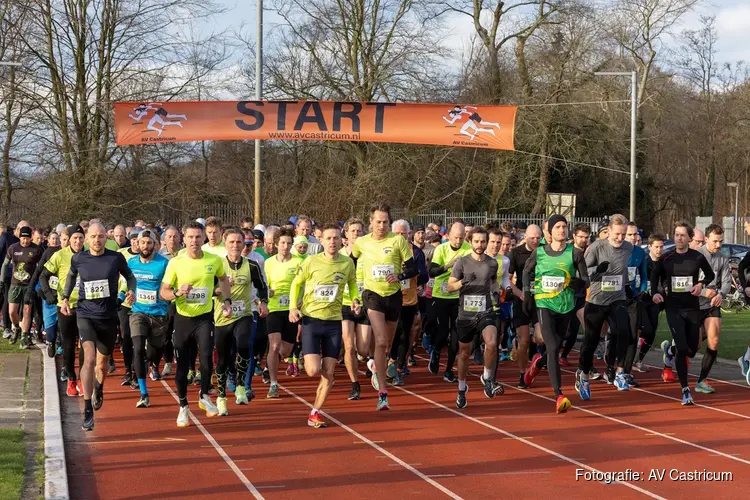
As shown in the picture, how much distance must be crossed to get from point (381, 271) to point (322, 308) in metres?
1.36

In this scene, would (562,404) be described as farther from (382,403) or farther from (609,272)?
(609,272)

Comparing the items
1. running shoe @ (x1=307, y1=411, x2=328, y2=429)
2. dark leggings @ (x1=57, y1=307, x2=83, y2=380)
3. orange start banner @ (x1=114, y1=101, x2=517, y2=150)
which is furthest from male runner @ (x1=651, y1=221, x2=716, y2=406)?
orange start banner @ (x1=114, y1=101, x2=517, y2=150)

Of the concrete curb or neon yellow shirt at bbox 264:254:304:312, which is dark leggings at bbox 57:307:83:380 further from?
neon yellow shirt at bbox 264:254:304:312

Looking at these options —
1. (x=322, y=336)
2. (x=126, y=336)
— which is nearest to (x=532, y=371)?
(x=322, y=336)

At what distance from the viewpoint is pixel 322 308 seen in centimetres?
974

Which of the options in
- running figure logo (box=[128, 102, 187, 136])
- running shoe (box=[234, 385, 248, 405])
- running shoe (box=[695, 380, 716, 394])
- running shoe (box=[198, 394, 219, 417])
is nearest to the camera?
running shoe (box=[198, 394, 219, 417])

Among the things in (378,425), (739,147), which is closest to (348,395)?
(378,425)

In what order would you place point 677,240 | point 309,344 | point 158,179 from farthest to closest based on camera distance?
point 158,179 → point 677,240 → point 309,344

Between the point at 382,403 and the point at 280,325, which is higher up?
the point at 280,325

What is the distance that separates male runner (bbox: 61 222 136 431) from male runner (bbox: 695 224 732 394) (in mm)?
6042

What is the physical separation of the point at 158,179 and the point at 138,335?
84.0 ft

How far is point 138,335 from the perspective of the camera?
10828 mm

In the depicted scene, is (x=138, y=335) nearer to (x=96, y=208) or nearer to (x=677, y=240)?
(x=677, y=240)

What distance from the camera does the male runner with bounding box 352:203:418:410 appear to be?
1088 centimetres
